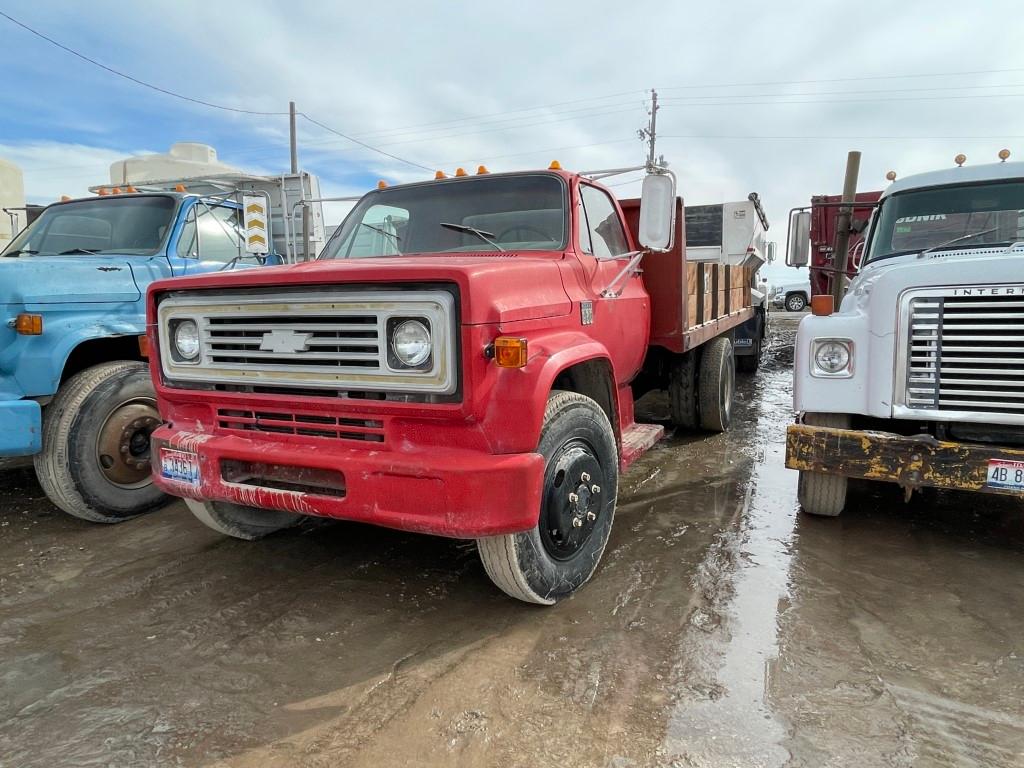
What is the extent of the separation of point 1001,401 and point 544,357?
7.43ft

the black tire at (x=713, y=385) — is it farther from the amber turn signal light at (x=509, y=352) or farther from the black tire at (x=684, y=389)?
the amber turn signal light at (x=509, y=352)

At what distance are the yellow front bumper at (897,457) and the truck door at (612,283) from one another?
3.66 feet

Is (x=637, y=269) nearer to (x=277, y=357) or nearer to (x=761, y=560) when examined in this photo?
(x=761, y=560)

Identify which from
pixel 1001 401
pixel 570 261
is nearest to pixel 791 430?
pixel 1001 401

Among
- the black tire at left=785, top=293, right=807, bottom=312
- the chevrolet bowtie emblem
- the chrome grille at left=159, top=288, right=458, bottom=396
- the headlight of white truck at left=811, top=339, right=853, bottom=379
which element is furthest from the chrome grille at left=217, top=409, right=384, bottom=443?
the black tire at left=785, top=293, right=807, bottom=312

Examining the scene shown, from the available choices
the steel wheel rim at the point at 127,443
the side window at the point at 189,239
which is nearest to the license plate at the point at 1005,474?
the steel wheel rim at the point at 127,443

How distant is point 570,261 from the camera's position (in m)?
3.48

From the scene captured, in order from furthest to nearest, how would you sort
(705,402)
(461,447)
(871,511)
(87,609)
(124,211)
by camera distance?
(705,402) → (124,211) → (871,511) → (87,609) → (461,447)

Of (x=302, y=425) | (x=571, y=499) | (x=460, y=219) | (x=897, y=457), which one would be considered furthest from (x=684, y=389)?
(x=302, y=425)

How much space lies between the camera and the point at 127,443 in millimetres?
4180

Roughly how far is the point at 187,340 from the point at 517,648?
2038 millimetres

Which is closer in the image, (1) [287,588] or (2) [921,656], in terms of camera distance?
(2) [921,656]

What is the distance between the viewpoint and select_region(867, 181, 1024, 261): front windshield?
13.9 ft

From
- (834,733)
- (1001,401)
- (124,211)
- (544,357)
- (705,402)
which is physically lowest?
(834,733)
